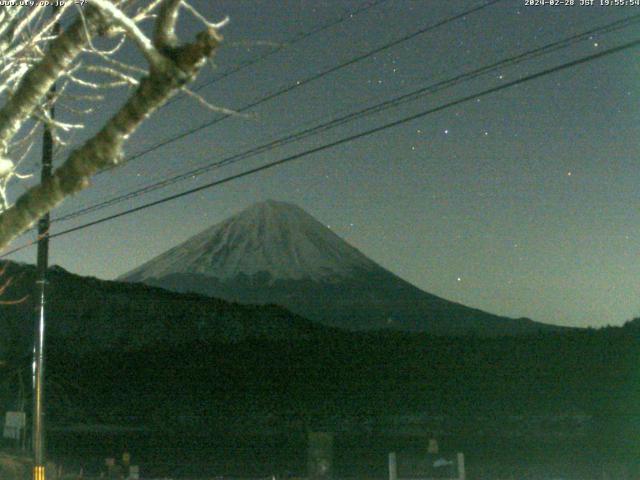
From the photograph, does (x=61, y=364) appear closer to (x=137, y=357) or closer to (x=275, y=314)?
(x=137, y=357)

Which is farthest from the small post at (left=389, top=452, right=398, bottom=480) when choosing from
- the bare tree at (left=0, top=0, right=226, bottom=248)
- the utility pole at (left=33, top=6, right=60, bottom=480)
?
the bare tree at (left=0, top=0, right=226, bottom=248)

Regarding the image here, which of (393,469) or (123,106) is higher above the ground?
(123,106)

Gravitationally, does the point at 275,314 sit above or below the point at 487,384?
above

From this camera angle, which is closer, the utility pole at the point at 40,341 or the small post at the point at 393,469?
the utility pole at the point at 40,341

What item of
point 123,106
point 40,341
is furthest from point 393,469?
point 123,106

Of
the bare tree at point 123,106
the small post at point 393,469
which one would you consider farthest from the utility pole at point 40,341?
the bare tree at point 123,106

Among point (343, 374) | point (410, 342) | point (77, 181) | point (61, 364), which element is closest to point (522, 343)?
point (410, 342)

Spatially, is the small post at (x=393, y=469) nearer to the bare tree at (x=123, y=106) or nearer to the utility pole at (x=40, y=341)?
the utility pole at (x=40, y=341)

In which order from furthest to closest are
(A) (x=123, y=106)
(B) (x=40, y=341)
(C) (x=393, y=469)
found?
1. (C) (x=393, y=469)
2. (B) (x=40, y=341)
3. (A) (x=123, y=106)

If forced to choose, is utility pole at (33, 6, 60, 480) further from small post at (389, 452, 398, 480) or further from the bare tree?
the bare tree

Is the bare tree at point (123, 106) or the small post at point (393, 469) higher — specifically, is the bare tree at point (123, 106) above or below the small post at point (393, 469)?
above

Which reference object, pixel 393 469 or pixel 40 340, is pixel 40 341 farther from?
pixel 393 469
